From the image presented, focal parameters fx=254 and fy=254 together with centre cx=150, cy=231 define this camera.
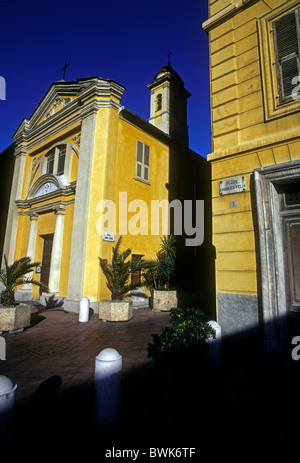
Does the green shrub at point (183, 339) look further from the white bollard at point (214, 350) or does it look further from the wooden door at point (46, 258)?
the wooden door at point (46, 258)

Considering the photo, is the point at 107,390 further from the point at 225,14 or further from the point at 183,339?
the point at 225,14

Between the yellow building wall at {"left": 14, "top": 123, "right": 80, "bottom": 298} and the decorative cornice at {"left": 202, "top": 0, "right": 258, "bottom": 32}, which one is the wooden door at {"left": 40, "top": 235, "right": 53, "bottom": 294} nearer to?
the yellow building wall at {"left": 14, "top": 123, "right": 80, "bottom": 298}

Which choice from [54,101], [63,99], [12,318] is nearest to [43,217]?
[63,99]

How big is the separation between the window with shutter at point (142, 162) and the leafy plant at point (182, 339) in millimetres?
8255

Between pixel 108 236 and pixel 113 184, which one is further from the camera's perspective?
pixel 113 184

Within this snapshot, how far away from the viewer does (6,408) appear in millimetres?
2049

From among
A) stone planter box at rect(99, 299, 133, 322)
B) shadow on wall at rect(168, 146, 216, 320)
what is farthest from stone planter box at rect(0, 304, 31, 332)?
shadow on wall at rect(168, 146, 216, 320)

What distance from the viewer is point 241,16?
5969mm

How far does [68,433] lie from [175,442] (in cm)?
104

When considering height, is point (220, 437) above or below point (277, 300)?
below

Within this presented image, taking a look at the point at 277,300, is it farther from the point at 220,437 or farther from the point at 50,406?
the point at 50,406

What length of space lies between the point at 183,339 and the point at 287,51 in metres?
6.03

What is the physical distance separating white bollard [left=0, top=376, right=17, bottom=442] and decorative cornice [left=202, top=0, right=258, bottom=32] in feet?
27.0

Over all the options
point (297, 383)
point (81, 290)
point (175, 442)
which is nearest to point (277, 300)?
point (297, 383)
